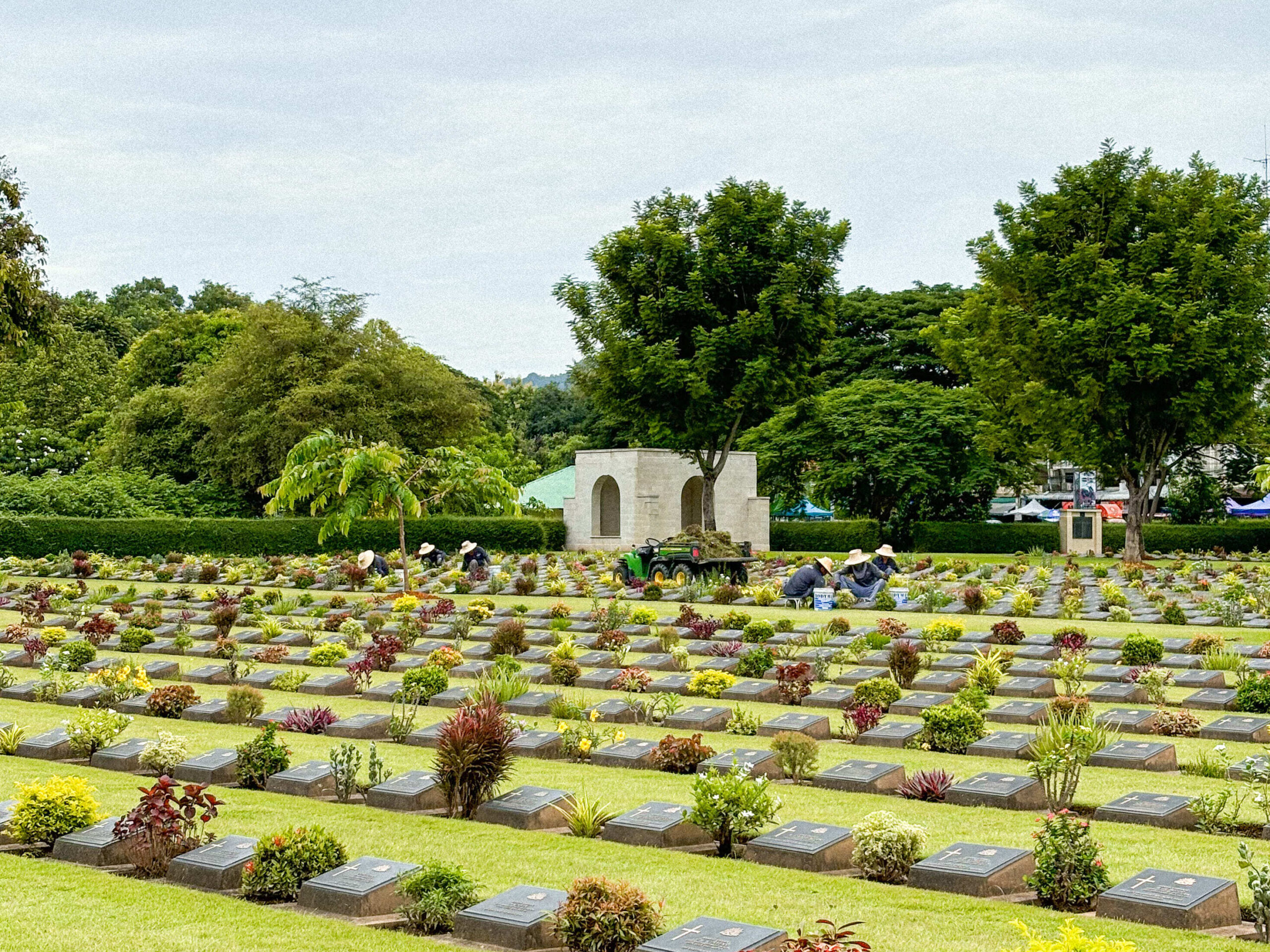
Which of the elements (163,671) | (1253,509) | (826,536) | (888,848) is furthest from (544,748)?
(1253,509)

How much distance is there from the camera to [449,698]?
1370cm

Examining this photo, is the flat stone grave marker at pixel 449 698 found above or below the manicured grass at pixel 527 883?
above

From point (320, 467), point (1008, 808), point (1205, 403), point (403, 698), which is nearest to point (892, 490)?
point (1205, 403)

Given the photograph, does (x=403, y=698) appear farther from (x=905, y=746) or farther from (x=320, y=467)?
(x=320, y=467)

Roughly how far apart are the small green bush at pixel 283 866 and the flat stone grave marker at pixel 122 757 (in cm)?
381

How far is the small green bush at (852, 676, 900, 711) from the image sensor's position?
12.8 meters

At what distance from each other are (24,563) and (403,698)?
26633mm

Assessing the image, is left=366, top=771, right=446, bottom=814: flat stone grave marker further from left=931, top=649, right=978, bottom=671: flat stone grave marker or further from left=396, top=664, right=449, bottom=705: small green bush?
left=931, top=649, right=978, bottom=671: flat stone grave marker

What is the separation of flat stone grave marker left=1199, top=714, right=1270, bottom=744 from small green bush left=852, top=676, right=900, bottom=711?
9.04ft

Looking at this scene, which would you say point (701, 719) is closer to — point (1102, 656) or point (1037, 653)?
point (1037, 653)

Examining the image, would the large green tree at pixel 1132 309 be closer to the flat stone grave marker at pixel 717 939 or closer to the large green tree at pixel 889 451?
the large green tree at pixel 889 451

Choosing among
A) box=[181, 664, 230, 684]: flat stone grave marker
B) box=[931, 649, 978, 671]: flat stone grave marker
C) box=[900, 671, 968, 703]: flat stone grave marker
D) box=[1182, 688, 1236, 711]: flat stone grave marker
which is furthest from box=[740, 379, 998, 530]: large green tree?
box=[1182, 688, 1236, 711]: flat stone grave marker

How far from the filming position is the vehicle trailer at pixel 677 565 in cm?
2866

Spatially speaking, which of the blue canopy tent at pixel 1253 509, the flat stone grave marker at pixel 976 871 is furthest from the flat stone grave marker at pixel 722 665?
the blue canopy tent at pixel 1253 509
